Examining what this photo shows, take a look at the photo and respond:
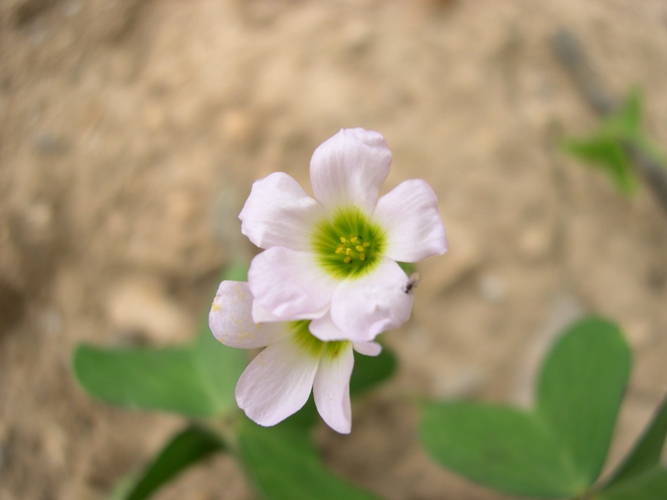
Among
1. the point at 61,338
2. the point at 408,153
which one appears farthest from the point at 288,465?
the point at 408,153

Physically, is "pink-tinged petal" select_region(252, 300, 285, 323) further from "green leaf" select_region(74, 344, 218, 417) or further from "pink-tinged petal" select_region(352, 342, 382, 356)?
"green leaf" select_region(74, 344, 218, 417)

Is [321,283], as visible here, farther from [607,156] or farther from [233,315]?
[607,156]

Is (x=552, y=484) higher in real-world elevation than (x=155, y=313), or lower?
lower

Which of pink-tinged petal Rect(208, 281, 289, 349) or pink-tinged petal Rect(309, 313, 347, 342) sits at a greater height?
pink-tinged petal Rect(208, 281, 289, 349)

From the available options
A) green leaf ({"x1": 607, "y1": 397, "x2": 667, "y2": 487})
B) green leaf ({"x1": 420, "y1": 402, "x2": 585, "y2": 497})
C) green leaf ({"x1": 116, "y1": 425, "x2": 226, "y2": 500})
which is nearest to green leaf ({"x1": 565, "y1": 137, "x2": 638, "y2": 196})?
green leaf ({"x1": 420, "y1": 402, "x2": 585, "y2": 497})

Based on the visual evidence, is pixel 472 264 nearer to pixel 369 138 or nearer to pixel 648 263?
pixel 648 263

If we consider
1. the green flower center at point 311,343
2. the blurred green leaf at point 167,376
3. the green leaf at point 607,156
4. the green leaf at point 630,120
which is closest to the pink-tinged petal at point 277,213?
the green flower center at point 311,343

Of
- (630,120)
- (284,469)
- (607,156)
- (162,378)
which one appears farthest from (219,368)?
(630,120)
